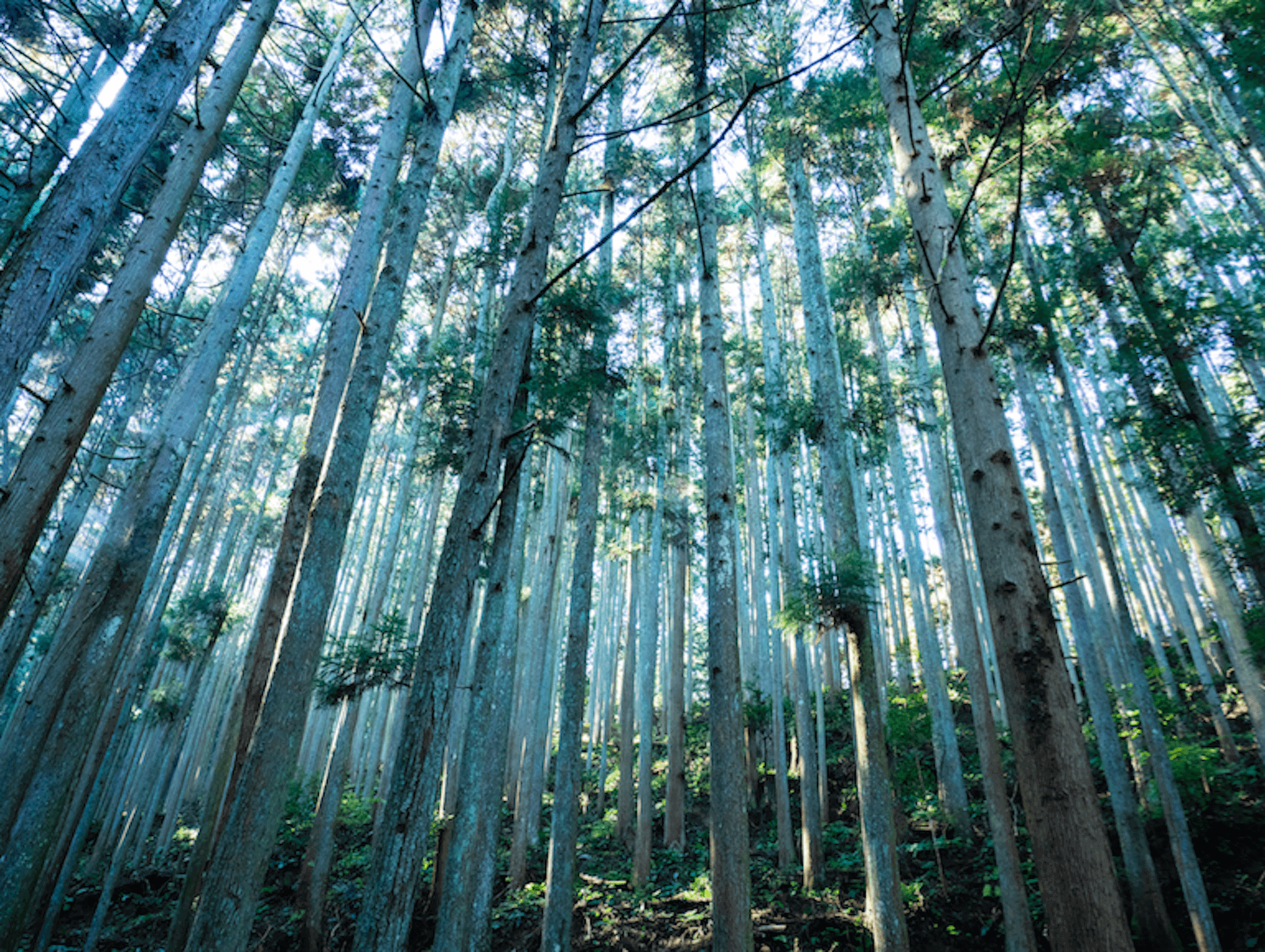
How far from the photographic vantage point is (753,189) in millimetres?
11820

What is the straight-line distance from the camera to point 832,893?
7.24 meters

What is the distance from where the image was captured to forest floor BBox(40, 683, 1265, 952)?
20.9ft

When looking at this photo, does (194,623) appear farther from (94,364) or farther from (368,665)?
(94,364)

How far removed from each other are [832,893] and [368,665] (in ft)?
22.8

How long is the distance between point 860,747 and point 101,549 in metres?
7.49

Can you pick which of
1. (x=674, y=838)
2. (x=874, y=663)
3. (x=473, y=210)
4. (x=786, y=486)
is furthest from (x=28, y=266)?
(x=674, y=838)

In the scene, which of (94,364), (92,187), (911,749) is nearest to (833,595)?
(94,364)

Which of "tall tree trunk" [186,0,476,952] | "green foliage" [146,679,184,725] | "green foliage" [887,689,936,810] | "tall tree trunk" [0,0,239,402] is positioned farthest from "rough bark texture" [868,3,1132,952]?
"green foliage" [146,679,184,725]

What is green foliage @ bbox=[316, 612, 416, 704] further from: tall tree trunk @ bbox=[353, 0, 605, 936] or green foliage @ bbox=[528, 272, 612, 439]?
tall tree trunk @ bbox=[353, 0, 605, 936]

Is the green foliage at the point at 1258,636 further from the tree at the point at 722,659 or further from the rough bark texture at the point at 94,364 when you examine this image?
the rough bark texture at the point at 94,364

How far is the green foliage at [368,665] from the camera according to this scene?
7.47 metres

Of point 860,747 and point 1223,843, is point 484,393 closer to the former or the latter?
point 860,747

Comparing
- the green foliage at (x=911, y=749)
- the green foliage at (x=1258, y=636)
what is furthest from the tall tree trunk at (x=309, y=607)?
the green foliage at (x=1258, y=636)

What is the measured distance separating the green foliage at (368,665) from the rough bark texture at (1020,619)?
723 cm
